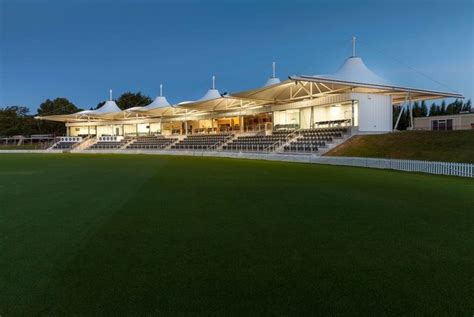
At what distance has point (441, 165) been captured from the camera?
12.7 meters

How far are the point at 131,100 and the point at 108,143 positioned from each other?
94.9 ft

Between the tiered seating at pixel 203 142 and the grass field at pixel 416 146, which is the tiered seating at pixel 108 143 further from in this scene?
the grass field at pixel 416 146

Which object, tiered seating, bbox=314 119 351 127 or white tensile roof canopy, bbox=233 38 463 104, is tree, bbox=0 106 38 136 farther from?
tiered seating, bbox=314 119 351 127

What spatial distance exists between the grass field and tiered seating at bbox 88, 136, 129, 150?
34.0 meters

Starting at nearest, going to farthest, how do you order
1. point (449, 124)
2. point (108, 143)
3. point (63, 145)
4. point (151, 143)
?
point (449, 124), point (151, 143), point (108, 143), point (63, 145)

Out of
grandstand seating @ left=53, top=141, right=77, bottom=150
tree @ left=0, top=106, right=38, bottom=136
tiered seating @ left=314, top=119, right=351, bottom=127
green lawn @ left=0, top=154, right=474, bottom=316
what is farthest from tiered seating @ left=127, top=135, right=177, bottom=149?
tree @ left=0, top=106, right=38, bottom=136

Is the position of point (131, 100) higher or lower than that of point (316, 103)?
higher

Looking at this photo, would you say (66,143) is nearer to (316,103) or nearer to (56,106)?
(56,106)

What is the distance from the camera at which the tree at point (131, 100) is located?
75750mm

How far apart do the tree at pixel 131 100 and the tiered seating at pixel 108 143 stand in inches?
963

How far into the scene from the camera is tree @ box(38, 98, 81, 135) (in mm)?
79000

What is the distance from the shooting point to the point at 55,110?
3098 inches

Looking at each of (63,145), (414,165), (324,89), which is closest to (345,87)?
(324,89)

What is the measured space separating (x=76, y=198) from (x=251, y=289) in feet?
19.6
